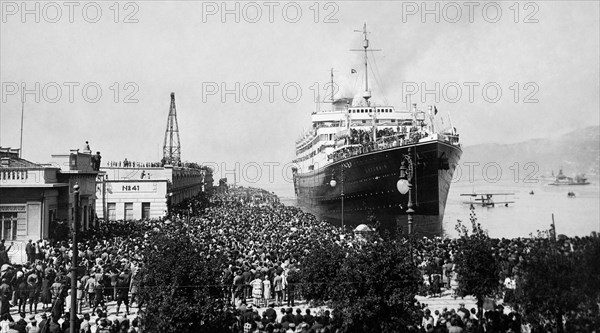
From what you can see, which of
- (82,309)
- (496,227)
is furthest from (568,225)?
(82,309)

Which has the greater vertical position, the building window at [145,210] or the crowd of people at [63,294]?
the building window at [145,210]

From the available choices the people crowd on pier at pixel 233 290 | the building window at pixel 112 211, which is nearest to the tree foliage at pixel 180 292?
the people crowd on pier at pixel 233 290

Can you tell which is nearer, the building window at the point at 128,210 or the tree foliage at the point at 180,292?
the tree foliage at the point at 180,292

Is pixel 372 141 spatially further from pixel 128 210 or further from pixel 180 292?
pixel 180 292

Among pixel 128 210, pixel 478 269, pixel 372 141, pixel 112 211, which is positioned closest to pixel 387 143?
pixel 372 141

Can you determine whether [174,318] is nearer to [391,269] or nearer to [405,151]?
[391,269]

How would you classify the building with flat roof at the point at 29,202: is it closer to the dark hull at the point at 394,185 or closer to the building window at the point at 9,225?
the building window at the point at 9,225
